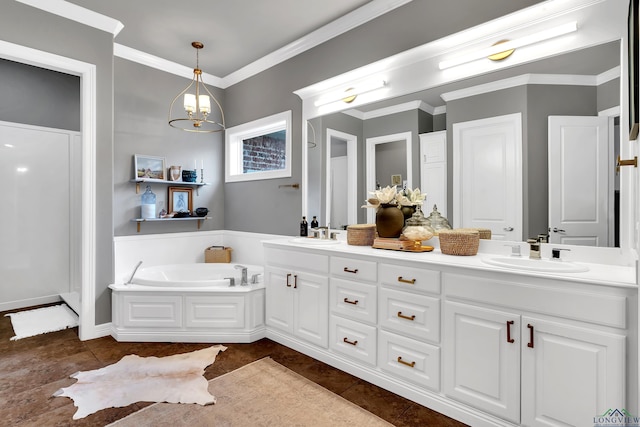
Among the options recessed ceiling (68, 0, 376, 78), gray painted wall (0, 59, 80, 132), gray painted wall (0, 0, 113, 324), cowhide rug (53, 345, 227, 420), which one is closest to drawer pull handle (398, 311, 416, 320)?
cowhide rug (53, 345, 227, 420)

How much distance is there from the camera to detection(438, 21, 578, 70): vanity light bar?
1.91 m

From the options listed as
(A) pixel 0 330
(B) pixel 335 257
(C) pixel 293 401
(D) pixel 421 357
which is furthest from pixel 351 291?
(A) pixel 0 330

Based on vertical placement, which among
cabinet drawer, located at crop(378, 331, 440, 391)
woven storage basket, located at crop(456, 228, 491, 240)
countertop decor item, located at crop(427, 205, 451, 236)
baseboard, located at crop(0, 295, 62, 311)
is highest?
countertop decor item, located at crop(427, 205, 451, 236)

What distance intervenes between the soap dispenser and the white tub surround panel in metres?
1.98

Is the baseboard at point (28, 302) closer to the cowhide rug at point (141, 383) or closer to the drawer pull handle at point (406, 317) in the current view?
the cowhide rug at point (141, 383)

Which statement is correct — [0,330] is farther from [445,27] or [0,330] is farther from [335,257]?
[445,27]

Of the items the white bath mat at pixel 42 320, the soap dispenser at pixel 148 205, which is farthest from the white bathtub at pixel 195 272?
the white bath mat at pixel 42 320

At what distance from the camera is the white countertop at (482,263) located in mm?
1444

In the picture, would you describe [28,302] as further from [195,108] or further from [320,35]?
[320,35]

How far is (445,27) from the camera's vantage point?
2.35 metres

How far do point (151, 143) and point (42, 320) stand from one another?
7.01 feet

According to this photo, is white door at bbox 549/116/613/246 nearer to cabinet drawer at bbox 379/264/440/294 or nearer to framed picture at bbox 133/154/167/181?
cabinet drawer at bbox 379/264/440/294

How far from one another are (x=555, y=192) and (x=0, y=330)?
4723mm

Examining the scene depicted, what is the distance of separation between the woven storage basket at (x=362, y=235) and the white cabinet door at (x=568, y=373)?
125 cm
